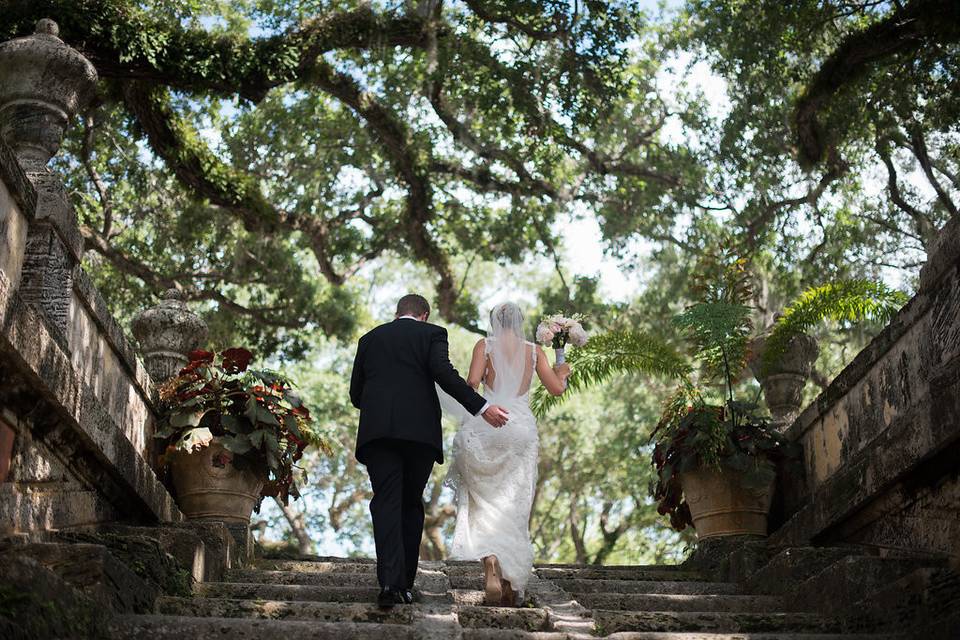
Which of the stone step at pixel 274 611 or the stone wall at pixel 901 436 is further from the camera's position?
the stone wall at pixel 901 436

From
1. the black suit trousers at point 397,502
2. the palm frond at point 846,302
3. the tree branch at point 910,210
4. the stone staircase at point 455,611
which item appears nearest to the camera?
the stone staircase at point 455,611

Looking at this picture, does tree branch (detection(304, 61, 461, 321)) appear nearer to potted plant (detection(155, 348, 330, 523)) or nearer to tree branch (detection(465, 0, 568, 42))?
tree branch (detection(465, 0, 568, 42))

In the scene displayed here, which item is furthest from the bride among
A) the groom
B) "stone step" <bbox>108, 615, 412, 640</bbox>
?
"stone step" <bbox>108, 615, 412, 640</bbox>

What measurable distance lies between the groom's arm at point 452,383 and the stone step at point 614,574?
1.85 metres

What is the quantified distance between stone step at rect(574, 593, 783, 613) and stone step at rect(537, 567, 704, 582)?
100cm

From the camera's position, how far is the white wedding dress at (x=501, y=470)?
5621 mm

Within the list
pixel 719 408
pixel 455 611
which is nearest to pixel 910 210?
pixel 719 408

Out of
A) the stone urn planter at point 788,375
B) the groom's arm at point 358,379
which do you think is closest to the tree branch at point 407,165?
the stone urn planter at point 788,375

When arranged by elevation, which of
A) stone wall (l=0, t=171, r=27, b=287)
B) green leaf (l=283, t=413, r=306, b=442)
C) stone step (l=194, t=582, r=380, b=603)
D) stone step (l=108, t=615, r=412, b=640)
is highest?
stone wall (l=0, t=171, r=27, b=287)

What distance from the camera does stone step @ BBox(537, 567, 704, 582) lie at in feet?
23.1

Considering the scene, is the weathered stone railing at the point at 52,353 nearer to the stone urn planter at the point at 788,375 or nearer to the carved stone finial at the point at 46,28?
the carved stone finial at the point at 46,28

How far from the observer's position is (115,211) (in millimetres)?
16922

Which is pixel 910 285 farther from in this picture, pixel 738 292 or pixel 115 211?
pixel 115 211

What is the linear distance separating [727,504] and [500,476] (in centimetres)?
250
